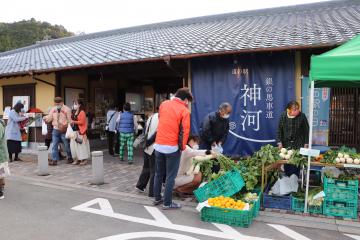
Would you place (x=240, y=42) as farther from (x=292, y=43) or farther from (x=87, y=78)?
(x=87, y=78)

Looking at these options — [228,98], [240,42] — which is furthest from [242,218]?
[240,42]

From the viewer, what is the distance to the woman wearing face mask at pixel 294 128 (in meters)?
6.26

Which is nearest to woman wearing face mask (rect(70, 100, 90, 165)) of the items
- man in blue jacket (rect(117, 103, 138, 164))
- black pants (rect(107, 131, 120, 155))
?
man in blue jacket (rect(117, 103, 138, 164))

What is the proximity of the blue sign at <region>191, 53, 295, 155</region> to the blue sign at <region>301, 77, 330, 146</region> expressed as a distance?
0.30 metres

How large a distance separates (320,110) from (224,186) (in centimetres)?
370

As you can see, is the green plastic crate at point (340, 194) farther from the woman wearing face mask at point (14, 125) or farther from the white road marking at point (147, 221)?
the woman wearing face mask at point (14, 125)

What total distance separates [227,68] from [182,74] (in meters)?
1.53

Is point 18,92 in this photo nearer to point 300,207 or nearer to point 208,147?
point 208,147

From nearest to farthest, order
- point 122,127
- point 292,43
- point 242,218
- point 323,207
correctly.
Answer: point 242,218 < point 323,207 < point 292,43 < point 122,127

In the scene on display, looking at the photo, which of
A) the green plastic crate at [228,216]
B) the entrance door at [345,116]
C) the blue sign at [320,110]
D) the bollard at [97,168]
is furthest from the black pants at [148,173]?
the entrance door at [345,116]

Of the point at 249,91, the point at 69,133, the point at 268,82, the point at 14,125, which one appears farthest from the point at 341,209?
the point at 14,125

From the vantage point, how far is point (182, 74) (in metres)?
9.35

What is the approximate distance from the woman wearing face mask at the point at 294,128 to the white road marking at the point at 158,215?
262 centimetres

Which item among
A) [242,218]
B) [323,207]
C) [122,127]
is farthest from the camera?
[122,127]
